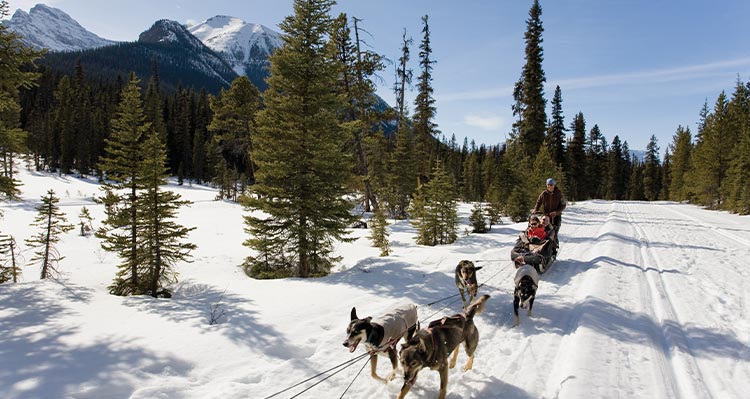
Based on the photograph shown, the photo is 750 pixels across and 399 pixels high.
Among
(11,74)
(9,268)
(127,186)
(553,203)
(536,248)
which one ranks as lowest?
(9,268)

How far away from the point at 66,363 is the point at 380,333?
4646 millimetres

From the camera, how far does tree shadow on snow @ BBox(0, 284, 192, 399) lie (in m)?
4.44

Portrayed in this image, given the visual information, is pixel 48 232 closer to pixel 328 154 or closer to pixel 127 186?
pixel 127 186

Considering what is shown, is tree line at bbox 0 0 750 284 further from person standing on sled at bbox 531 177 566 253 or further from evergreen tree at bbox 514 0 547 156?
person standing on sled at bbox 531 177 566 253

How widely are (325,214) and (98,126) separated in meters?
71.5

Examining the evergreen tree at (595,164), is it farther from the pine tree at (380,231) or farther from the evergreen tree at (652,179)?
the pine tree at (380,231)

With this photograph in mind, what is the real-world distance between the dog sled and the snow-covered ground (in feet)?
1.56

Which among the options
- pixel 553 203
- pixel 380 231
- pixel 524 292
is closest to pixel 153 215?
pixel 380 231

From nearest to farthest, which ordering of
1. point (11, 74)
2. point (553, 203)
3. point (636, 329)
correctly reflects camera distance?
point (636, 329) < point (11, 74) < point (553, 203)

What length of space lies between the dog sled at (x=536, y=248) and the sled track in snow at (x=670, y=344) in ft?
6.73

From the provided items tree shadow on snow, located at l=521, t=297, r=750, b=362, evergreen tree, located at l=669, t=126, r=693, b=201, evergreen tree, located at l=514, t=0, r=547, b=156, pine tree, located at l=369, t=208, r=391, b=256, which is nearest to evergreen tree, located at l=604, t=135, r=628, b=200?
evergreen tree, located at l=669, t=126, r=693, b=201

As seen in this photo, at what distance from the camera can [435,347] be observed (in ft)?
13.3

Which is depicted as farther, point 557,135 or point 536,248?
point 557,135

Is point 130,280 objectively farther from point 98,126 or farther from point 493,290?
point 98,126
